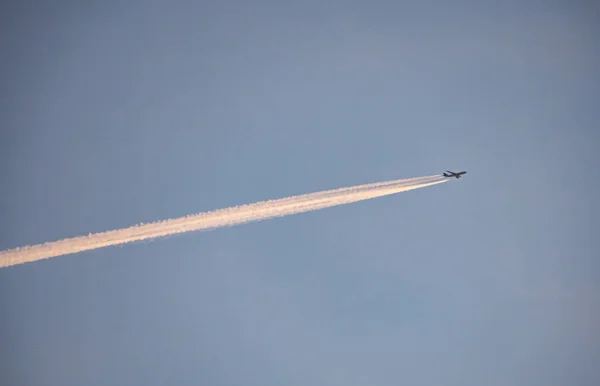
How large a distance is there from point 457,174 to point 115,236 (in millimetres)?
27997

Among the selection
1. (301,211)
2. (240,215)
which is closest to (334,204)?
(301,211)

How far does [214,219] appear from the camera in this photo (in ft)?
225

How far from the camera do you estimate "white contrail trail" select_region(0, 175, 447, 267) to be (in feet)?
212

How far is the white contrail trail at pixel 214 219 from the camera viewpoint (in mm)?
64625

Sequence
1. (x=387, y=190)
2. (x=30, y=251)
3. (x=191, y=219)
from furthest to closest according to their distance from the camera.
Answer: (x=387, y=190), (x=191, y=219), (x=30, y=251)

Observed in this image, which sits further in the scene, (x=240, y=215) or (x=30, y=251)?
(x=240, y=215)

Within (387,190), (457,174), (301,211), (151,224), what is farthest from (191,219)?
(457,174)

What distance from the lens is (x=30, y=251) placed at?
64.4 metres

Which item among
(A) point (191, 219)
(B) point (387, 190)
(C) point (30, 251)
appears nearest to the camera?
(C) point (30, 251)

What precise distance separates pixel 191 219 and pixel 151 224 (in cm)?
283

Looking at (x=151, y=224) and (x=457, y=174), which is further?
(x=457, y=174)

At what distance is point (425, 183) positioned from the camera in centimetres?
7500

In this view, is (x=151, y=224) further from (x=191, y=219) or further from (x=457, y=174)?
(x=457, y=174)

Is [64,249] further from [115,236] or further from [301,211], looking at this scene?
[301,211]
